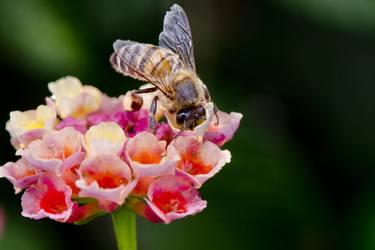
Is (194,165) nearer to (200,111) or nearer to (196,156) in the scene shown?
(196,156)

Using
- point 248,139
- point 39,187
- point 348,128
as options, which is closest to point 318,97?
point 348,128

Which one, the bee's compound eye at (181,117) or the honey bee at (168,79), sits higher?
the honey bee at (168,79)

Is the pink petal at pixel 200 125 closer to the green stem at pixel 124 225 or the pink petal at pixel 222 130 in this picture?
the pink petal at pixel 222 130

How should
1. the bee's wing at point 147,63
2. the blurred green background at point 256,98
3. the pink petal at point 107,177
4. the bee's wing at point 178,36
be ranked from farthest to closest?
the blurred green background at point 256,98 → the bee's wing at point 178,36 → the bee's wing at point 147,63 → the pink petal at point 107,177

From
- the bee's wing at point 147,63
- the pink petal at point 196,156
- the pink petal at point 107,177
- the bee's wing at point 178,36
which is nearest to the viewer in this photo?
the pink petal at point 107,177

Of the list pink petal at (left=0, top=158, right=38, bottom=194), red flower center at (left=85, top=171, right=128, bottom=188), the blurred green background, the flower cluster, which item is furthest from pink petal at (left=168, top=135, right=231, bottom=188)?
the blurred green background

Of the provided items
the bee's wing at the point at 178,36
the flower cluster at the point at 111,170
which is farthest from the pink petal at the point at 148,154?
the bee's wing at the point at 178,36

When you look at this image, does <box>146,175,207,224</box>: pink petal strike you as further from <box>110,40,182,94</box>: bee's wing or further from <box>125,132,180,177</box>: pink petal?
<box>110,40,182,94</box>: bee's wing
